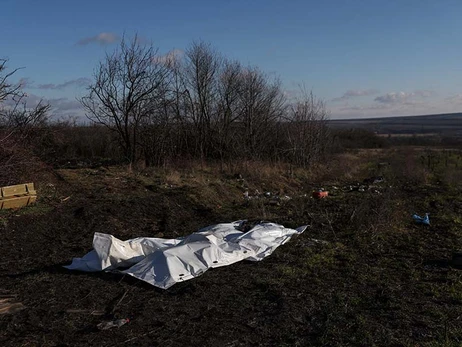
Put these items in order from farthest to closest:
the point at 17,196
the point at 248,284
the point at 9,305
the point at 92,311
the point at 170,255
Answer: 1. the point at 17,196
2. the point at 170,255
3. the point at 248,284
4. the point at 9,305
5. the point at 92,311

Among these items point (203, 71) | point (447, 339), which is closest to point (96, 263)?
point (447, 339)

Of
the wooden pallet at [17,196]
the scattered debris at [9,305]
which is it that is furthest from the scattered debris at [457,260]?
the wooden pallet at [17,196]

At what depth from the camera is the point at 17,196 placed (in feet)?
30.5

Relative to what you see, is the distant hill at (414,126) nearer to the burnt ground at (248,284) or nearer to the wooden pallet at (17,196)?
the burnt ground at (248,284)

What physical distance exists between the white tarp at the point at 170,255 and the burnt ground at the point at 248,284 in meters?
0.13

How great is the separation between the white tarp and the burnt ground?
0.13 meters

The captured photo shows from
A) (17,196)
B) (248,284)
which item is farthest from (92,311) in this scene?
(17,196)

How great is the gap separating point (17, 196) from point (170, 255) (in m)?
5.22

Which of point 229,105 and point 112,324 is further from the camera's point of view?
point 229,105

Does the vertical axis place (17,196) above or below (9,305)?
above

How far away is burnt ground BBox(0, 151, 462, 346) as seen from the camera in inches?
154

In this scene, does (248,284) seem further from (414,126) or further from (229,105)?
(414,126)

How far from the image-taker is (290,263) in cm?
618

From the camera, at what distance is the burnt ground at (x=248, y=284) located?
3.92 meters
